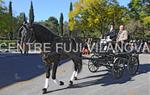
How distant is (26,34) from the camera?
470 inches

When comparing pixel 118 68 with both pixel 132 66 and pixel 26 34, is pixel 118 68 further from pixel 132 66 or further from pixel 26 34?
pixel 26 34

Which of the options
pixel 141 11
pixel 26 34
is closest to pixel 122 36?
pixel 26 34

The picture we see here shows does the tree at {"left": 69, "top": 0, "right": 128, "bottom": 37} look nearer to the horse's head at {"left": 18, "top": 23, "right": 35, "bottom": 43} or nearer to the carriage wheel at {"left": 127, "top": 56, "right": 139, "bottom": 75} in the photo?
the carriage wheel at {"left": 127, "top": 56, "right": 139, "bottom": 75}

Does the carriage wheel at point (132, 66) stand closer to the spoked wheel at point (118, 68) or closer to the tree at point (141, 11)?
the spoked wheel at point (118, 68)

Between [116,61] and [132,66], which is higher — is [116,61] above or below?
above

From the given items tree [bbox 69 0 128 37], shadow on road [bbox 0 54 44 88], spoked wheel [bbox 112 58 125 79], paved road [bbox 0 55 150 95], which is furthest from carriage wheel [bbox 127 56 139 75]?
tree [bbox 69 0 128 37]

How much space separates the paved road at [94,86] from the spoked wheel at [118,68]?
0.21 metres

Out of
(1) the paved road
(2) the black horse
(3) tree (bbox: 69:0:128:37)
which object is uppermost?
(3) tree (bbox: 69:0:128:37)

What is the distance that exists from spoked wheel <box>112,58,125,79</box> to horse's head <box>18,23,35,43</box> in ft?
12.9

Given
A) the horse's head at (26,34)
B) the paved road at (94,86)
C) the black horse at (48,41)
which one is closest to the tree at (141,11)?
the paved road at (94,86)

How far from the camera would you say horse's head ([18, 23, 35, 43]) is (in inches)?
469

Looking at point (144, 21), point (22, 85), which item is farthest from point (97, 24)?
point (22, 85)

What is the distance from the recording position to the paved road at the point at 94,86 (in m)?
12.4

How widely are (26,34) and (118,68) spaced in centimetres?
440
